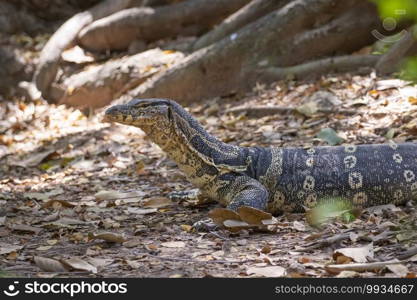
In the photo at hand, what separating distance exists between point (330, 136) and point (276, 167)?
1.61 m

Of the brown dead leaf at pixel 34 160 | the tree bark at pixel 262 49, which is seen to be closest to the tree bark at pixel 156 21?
the tree bark at pixel 262 49

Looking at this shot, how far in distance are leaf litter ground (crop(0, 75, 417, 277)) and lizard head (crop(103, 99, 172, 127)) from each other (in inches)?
29.3

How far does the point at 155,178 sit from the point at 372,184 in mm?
2400

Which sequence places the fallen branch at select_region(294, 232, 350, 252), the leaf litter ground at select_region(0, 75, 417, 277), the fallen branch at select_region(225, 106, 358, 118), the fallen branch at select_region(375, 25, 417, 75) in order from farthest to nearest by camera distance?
the fallen branch at select_region(375, 25, 417, 75) → the fallen branch at select_region(225, 106, 358, 118) → the fallen branch at select_region(294, 232, 350, 252) → the leaf litter ground at select_region(0, 75, 417, 277)

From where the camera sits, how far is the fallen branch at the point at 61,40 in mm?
10570

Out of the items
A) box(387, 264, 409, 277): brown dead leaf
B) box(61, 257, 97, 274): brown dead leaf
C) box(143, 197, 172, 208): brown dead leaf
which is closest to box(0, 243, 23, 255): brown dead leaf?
box(61, 257, 97, 274): brown dead leaf

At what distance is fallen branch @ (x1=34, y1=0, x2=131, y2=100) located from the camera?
1057 cm

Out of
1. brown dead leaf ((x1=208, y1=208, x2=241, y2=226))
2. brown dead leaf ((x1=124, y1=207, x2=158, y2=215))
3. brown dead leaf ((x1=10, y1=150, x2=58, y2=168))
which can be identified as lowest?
brown dead leaf ((x1=124, y1=207, x2=158, y2=215))

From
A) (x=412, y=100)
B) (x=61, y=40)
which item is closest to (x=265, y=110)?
(x=412, y=100)

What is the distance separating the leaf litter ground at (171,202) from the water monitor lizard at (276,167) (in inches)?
7.9

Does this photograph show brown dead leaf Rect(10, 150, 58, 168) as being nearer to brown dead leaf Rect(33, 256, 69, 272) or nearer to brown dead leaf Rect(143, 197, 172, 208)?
brown dead leaf Rect(143, 197, 172, 208)

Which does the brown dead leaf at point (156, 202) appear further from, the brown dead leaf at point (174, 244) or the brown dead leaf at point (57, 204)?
the brown dead leaf at point (174, 244)

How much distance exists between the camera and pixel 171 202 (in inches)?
216

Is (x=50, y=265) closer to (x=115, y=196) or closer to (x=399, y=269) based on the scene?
(x=399, y=269)
